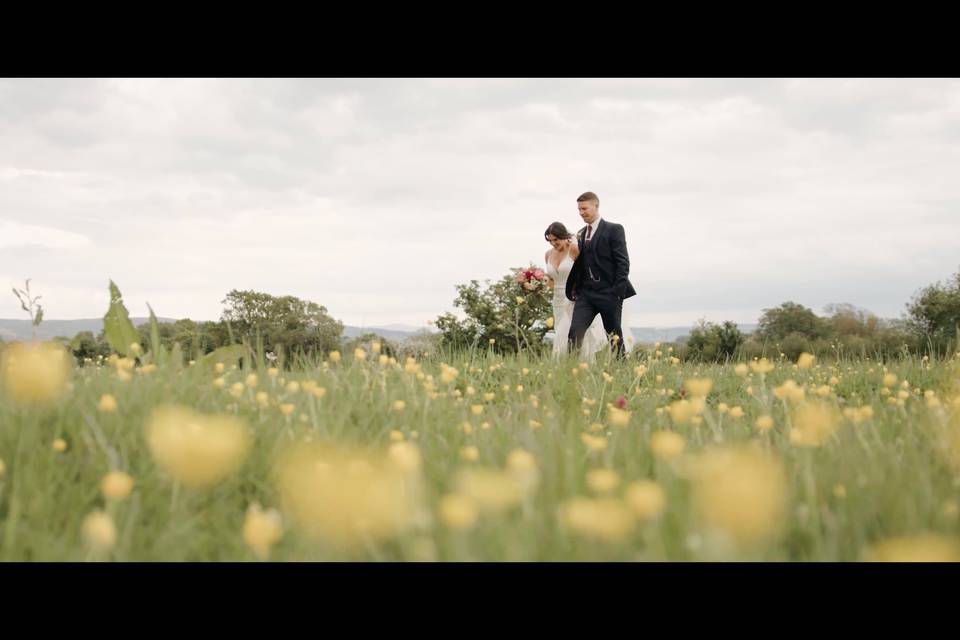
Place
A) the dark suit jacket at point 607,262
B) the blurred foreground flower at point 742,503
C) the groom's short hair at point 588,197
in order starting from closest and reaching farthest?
the blurred foreground flower at point 742,503, the dark suit jacket at point 607,262, the groom's short hair at point 588,197

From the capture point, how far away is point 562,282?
14.4 metres

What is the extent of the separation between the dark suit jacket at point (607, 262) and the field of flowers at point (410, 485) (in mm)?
7529

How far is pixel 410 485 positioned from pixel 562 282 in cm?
1262

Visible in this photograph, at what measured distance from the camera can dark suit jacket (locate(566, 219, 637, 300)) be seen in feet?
35.5

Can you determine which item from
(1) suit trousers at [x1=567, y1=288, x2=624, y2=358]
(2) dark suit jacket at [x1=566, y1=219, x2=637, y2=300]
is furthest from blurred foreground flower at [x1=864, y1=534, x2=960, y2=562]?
(2) dark suit jacket at [x1=566, y1=219, x2=637, y2=300]

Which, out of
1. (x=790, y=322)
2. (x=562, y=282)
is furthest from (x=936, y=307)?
(x=562, y=282)

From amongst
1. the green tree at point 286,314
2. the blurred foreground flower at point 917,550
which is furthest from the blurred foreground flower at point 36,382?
the green tree at point 286,314

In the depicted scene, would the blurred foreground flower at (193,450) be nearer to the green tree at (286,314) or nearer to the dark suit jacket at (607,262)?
the dark suit jacket at (607,262)

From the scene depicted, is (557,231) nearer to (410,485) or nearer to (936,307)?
(410,485)

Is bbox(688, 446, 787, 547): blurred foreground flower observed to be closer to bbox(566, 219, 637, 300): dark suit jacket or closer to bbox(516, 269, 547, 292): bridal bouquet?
bbox(566, 219, 637, 300): dark suit jacket

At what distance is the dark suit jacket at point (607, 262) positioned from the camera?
10.8 meters

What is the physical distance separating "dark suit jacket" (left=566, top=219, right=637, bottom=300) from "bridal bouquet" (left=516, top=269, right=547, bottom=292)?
2.98m

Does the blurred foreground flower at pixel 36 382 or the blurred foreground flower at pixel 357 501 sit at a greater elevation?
the blurred foreground flower at pixel 36 382
